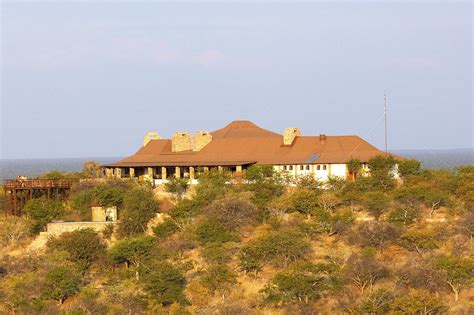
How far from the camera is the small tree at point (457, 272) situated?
46656 millimetres

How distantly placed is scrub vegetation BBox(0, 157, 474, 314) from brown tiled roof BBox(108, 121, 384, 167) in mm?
3031

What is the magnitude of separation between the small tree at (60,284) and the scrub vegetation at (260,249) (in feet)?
0.18

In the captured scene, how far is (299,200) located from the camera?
195 ft

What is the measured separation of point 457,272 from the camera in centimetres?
4669

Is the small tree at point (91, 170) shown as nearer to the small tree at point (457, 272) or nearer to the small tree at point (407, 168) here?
→ the small tree at point (407, 168)

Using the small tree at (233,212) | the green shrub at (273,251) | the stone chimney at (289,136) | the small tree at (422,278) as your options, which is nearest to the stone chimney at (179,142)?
the stone chimney at (289,136)

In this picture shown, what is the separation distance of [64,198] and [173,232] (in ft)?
38.4

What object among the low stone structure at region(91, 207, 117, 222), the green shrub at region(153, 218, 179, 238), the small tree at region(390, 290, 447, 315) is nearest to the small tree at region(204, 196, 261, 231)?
the green shrub at region(153, 218, 179, 238)

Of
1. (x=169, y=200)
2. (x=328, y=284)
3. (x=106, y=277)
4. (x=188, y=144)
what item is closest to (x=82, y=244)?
(x=106, y=277)

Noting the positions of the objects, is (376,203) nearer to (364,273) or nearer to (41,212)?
(364,273)

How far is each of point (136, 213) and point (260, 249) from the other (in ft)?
35.7

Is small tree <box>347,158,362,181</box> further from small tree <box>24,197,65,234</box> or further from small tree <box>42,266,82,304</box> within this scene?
small tree <box>42,266,82,304</box>

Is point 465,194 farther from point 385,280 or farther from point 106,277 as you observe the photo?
point 106,277

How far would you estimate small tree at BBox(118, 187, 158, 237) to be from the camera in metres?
59.0
